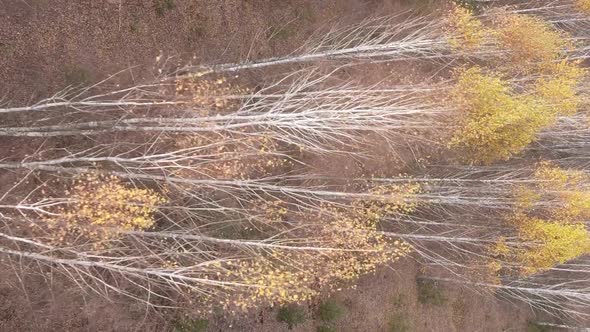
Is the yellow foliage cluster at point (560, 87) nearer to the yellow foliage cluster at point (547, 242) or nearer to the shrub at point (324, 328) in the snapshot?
the yellow foliage cluster at point (547, 242)

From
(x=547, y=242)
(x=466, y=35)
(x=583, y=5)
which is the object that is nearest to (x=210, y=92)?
(x=466, y=35)

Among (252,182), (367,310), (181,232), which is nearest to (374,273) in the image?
(367,310)

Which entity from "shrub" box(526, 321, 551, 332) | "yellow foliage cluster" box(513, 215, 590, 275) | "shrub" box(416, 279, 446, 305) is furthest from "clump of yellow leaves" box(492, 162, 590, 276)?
"shrub" box(526, 321, 551, 332)

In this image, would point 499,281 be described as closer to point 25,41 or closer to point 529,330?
point 529,330

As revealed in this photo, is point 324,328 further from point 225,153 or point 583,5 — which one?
point 583,5

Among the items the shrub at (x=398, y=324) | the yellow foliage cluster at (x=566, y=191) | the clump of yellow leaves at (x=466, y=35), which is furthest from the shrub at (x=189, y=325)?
the clump of yellow leaves at (x=466, y=35)

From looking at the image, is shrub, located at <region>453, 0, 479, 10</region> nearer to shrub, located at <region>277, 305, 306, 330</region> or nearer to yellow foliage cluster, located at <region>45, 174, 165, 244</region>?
shrub, located at <region>277, 305, 306, 330</region>
